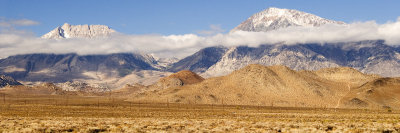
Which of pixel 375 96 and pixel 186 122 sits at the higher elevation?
pixel 375 96

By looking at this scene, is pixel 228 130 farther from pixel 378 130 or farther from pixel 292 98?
pixel 292 98

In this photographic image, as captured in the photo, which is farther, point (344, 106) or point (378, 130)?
point (344, 106)

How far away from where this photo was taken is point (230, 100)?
19725cm

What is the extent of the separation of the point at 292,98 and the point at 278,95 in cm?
729

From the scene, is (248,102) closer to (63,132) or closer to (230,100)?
(230,100)

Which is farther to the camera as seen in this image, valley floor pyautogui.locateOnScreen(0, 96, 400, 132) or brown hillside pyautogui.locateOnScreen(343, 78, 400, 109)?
brown hillside pyautogui.locateOnScreen(343, 78, 400, 109)

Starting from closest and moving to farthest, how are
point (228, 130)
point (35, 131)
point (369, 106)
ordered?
point (35, 131)
point (228, 130)
point (369, 106)

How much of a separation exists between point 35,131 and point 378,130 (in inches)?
1414

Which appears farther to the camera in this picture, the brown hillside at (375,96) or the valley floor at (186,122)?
the brown hillside at (375,96)

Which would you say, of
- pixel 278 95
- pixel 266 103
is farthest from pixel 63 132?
pixel 278 95

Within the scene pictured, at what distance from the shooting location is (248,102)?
192 m

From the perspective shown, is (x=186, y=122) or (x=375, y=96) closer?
(x=186, y=122)

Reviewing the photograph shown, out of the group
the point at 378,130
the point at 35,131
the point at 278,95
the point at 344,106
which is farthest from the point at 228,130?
the point at 278,95

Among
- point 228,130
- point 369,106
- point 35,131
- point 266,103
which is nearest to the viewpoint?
point 35,131
